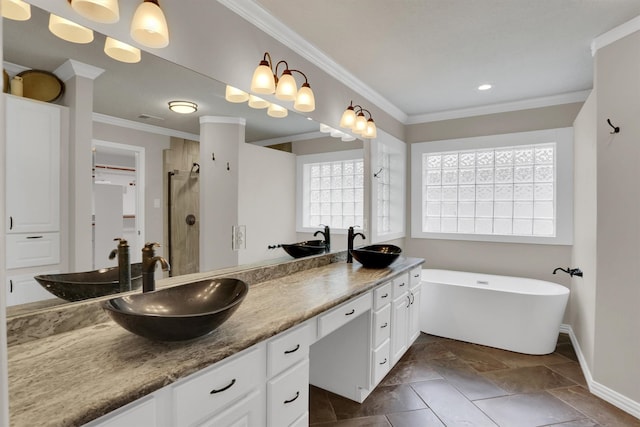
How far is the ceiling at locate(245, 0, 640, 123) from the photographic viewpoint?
205cm

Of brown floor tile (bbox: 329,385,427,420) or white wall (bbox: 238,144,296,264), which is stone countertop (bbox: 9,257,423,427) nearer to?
white wall (bbox: 238,144,296,264)

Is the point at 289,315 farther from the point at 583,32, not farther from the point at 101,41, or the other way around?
the point at 583,32

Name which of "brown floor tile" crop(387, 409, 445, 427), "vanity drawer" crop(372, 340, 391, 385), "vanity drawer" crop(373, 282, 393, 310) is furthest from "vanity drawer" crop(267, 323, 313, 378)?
"brown floor tile" crop(387, 409, 445, 427)

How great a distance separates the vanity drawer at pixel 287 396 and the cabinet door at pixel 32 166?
3.43 ft

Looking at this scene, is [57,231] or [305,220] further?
[305,220]

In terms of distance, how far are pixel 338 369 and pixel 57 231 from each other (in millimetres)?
1919

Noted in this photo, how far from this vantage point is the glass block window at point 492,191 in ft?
12.1

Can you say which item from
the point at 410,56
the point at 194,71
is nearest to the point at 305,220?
the point at 194,71

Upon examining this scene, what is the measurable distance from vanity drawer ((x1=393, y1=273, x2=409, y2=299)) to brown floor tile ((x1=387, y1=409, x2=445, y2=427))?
78cm

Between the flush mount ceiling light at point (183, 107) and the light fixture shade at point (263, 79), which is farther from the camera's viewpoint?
the light fixture shade at point (263, 79)

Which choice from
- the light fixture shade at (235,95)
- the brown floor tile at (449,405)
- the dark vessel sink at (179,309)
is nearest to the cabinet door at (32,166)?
the dark vessel sink at (179,309)

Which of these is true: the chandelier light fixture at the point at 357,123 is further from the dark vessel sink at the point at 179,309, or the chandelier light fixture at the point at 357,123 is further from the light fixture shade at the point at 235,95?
the dark vessel sink at the point at 179,309

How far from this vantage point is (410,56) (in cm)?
270

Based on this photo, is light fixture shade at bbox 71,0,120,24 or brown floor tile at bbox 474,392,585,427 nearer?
light fixture shade at bbox 71,0,120,24
